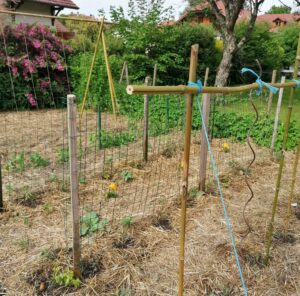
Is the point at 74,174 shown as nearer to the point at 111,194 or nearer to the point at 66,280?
the point at 66,280

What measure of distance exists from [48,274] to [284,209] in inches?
97.9

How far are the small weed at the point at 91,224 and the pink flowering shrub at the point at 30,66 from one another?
563 cm

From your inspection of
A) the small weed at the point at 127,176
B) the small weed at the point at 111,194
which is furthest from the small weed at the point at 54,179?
the small weed at the point at 127,176

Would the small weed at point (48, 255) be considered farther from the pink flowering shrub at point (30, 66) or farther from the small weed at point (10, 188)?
the pink flowering shrub at point (30, 66)

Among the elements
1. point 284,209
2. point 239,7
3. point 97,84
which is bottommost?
point 284,209

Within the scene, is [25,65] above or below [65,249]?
above

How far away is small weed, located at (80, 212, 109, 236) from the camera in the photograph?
Answer: 2.77 meters

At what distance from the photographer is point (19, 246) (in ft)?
8.55

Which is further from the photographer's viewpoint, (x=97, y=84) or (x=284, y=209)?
(x=97, y=84)

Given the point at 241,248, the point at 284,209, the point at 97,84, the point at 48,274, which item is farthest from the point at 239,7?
the point at 48,274

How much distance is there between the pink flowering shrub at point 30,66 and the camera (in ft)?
26.4

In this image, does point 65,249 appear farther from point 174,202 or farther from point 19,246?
point 174,202

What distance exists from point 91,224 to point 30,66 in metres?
6.43

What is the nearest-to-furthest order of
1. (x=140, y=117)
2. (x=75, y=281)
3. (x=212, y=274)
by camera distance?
(x=75, y=281)
(x=212, y=274)
(x=140, y=117)
